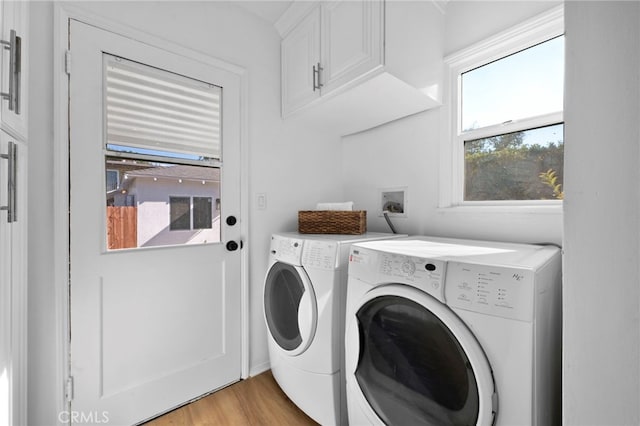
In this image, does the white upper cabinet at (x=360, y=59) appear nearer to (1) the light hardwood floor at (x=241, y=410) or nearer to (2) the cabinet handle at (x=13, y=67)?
(2) the cabinet handle at (x=13, y=67)

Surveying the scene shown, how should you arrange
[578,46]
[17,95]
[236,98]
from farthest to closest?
[236,98]
[17,95]
[578,46]

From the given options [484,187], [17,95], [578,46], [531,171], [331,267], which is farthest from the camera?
[484,187]

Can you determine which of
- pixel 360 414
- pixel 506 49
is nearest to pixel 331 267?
pixel 360 414

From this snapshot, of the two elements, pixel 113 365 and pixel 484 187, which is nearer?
pixel 113 365

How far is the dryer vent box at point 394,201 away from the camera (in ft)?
6.25

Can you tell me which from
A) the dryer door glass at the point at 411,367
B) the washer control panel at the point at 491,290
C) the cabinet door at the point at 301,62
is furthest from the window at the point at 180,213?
the washer control panel at the point at 491,290

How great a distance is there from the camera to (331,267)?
51.3 inches

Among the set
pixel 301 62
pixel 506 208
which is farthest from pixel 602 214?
pixel 301 62

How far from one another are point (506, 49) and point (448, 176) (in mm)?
737

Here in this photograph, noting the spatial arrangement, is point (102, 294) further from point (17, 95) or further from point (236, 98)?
point (236, 98)

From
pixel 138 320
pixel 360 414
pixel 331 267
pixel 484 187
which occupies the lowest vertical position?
pixel 360 414

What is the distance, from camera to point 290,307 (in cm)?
153

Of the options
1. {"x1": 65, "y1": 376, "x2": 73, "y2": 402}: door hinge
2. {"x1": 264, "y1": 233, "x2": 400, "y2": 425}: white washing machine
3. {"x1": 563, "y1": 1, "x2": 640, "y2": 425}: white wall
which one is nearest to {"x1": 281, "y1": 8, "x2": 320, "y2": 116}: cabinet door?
{"x1": 264, "y1": 233, "x2": 400, "y2": 425}: white washing machine

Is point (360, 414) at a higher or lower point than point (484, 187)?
lower
